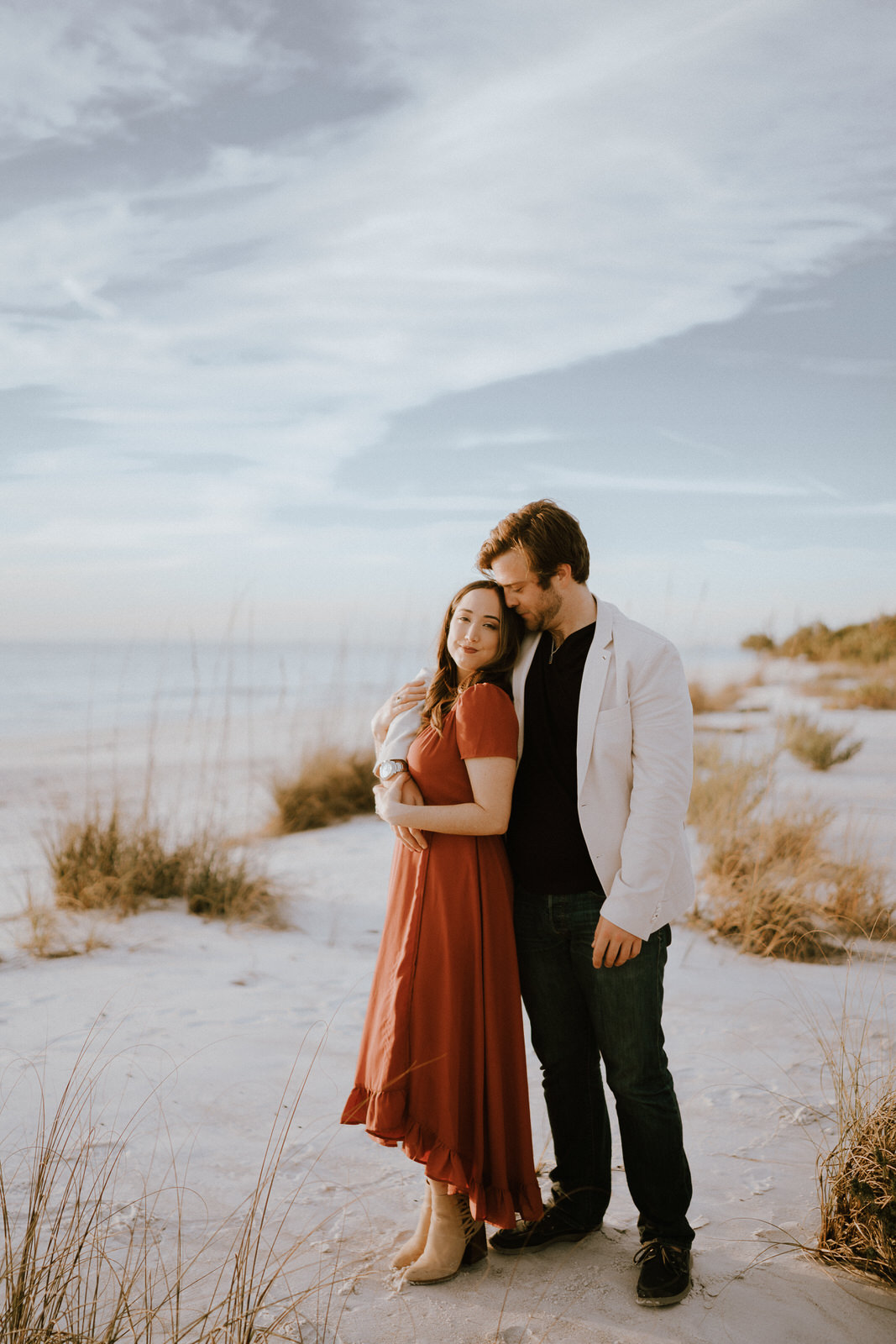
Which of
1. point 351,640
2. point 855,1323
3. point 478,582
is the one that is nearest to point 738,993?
point 855,1323

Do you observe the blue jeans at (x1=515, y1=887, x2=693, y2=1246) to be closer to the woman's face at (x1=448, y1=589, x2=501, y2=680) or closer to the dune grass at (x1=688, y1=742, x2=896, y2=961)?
the woman's face at (x1=448, y1=589, x2=501, y2=680)

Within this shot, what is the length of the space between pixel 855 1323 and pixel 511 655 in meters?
1.92

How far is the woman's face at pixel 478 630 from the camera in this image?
262 centimetres

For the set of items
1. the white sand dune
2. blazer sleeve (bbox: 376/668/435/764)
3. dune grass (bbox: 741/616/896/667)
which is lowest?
the white sand dune

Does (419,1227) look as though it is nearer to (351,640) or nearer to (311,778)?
(311,778)

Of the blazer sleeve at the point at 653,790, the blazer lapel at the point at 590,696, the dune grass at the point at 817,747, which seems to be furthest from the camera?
the dune grass at the point at 817,747

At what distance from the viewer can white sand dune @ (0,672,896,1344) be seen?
2391mm

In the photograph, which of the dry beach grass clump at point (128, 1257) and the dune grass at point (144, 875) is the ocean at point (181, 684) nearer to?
the dune grass at point (144, 875)

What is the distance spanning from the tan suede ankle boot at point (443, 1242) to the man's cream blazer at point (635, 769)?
93 cm

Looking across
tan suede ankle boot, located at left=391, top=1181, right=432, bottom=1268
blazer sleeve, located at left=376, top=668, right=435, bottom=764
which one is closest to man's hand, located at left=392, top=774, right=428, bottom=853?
blazer sleeve, located at left=376, top=668, right=435, bottom=764

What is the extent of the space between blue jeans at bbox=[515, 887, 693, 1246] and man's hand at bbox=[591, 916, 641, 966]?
6 centimetres

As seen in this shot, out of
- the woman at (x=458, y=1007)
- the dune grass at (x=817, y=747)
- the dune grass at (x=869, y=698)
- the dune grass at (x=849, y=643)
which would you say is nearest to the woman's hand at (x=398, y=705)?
the woman at (x=458, y=1007)

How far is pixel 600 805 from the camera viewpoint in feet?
8.07

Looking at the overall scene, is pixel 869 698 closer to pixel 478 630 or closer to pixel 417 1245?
pixel 478 630
